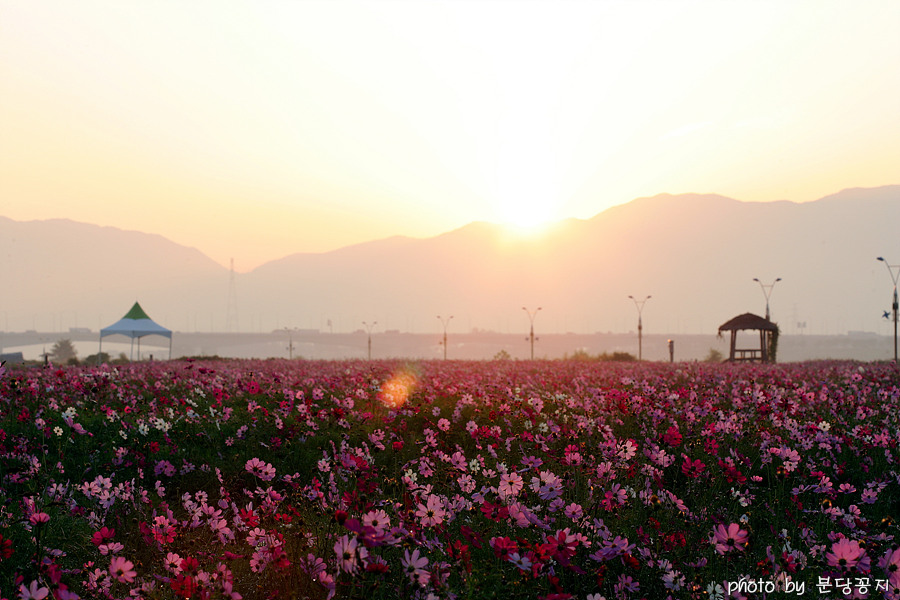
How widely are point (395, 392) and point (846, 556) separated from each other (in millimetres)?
7106

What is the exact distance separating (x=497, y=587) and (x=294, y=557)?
4.64 feet

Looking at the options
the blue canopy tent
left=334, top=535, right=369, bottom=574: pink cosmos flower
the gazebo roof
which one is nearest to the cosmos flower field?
left=334, top=535, right=369, bottom=574: pink cosmos flower

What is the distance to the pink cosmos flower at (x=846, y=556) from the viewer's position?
3098mm

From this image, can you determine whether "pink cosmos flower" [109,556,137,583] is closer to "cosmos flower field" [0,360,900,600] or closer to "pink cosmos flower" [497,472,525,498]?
"cosmos flower field" [0,360,900,600]

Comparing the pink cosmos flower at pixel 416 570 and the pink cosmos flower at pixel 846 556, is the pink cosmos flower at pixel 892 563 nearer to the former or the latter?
the pink cosmos flower at pixel 846 556

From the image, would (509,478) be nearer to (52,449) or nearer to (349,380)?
(52,449)

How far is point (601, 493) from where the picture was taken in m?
5.90

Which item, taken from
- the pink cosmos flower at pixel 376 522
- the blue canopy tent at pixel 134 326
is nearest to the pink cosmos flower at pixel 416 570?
the pink cosmos flower at pixel 376 522

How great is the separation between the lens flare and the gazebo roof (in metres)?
36.8

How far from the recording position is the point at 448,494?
6316 millimetres

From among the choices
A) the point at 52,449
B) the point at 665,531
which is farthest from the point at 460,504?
the point at 52,449

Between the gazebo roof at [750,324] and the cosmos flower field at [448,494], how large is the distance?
32815 mm

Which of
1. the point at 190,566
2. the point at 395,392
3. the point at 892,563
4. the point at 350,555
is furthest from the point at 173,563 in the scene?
the point at 395,392

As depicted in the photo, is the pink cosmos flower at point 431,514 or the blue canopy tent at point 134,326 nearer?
the pink cosmos flower at point 431,514
